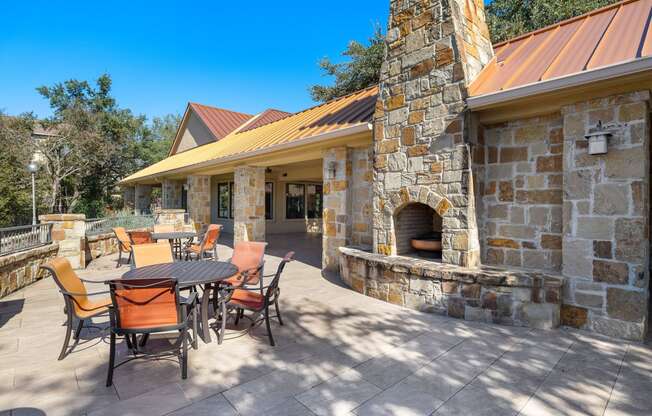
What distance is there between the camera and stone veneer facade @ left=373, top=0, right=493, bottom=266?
444cm

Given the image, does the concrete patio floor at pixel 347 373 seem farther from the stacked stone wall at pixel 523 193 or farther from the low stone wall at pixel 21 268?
the low stone wall at pixel 21 268

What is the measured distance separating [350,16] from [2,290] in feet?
55.5

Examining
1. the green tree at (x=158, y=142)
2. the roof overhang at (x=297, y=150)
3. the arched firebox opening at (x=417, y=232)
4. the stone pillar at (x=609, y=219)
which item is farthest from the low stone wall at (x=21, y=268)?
the green tree at (x=158, y=142)

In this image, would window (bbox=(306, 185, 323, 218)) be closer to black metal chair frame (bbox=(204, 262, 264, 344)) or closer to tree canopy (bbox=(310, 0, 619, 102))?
tree canopy (bbox=(310, 0, 619, 102))

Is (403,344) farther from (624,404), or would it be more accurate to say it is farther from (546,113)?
(546,113)

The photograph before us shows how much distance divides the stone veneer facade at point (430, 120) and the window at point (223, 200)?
11.4 meters

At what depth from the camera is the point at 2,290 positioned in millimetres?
5129

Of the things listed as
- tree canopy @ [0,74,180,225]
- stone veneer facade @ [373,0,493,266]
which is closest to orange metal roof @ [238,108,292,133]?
tree canopy @ [0,74,180,225]

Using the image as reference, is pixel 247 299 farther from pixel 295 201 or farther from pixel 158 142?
pixel 158 142

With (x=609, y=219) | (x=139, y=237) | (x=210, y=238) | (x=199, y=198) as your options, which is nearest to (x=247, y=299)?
(x=609, y=219)

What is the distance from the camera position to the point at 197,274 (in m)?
3.57

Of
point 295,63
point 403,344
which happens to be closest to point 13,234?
point 403,344

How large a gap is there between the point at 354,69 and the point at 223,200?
930 centimetres

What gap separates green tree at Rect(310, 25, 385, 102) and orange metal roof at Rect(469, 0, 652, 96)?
11.5 meters
